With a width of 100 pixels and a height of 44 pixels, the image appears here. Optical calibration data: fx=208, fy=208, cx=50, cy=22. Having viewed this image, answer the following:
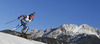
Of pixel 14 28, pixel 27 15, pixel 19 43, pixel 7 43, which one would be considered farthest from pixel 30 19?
pixel 7 43

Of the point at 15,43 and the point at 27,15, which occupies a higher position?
the point at 27,15

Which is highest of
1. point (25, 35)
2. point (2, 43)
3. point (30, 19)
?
point (30, 19)

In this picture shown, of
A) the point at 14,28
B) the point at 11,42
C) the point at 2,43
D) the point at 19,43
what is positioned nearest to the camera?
the point at 2,43

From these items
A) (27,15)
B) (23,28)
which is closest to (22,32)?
(23,28)

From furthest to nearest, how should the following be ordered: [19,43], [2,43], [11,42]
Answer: [19,43] < [11,42] < [2,43]

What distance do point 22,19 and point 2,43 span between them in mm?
8882

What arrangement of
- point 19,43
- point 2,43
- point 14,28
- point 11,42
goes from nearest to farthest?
point 2,43 → point 11,42 → point 19,43 → point 14,28

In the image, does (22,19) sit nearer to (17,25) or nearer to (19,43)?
(17,25)

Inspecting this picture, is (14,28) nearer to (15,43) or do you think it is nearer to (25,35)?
(25,35)

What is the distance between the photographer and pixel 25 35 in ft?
64.4

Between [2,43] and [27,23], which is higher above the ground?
[27,23]

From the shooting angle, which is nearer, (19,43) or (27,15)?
(19,43)

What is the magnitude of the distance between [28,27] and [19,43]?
670cm

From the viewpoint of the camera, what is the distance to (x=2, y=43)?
11.1 m
